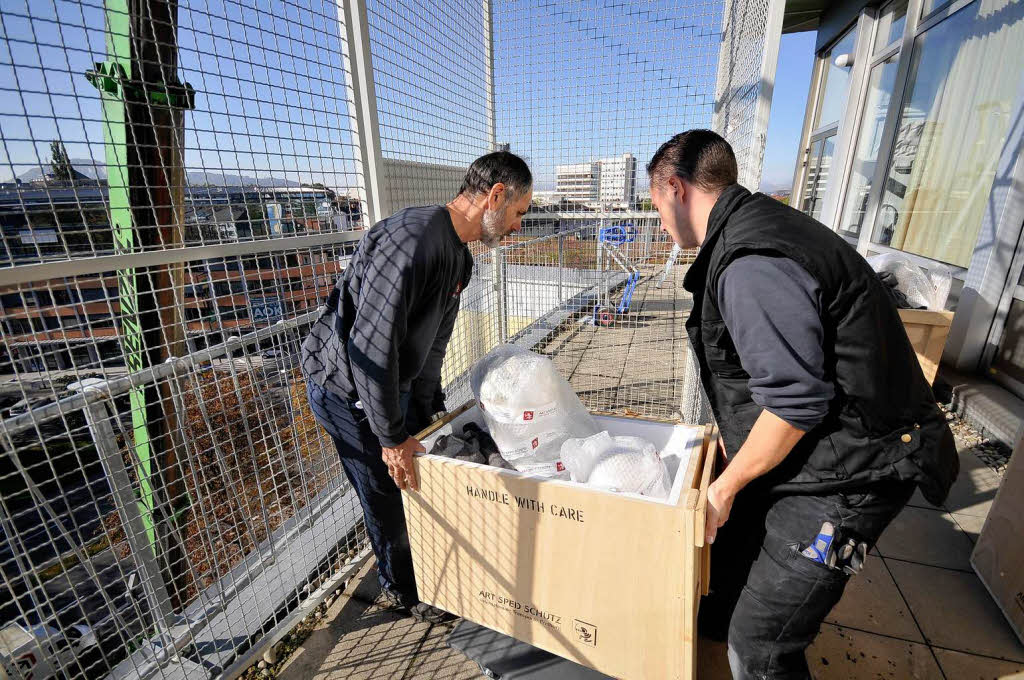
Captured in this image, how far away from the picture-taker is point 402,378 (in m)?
1.68

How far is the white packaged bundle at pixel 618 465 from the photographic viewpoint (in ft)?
4.16

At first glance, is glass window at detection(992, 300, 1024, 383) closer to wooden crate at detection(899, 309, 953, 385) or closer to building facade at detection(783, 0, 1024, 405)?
building facade at detection(783, 0, 1024, 405)

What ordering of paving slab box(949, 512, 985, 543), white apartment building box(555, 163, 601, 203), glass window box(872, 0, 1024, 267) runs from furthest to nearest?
glass window box(872, 0, 1024, 267)
white apartment building box(555, 163, 601, 203)
paving slab box(949, 512, 985, 543)

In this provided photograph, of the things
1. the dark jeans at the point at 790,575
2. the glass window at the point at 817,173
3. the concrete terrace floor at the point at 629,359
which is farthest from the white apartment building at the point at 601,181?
the glass window at the point at 817,173

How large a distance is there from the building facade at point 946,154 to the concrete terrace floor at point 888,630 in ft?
5.35

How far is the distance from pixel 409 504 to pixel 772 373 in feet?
3.83

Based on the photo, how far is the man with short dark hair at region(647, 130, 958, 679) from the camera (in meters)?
1.06

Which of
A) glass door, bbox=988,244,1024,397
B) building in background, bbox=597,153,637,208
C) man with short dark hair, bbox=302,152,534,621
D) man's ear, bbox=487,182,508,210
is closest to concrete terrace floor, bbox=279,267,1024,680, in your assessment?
man with short dark hair, bbox=302,152,534,621

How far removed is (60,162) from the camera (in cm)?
117

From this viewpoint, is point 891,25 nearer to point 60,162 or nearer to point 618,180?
point 618,180

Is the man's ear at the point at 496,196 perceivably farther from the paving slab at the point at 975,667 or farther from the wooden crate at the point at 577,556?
the paving slab at the point at 975,667

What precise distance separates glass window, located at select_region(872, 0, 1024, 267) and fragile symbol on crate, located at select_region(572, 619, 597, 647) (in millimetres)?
4492

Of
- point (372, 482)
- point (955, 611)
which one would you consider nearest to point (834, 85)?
point (955, 611)

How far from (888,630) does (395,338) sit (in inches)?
90.3
